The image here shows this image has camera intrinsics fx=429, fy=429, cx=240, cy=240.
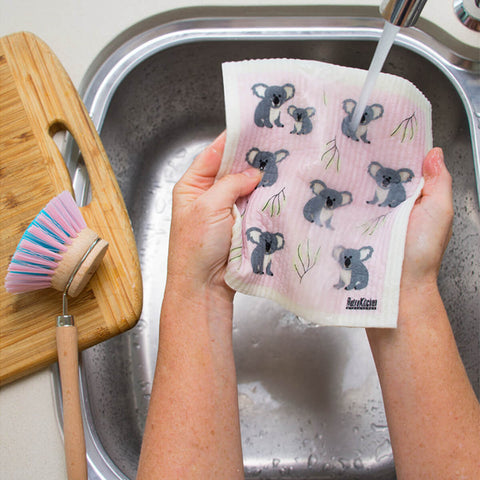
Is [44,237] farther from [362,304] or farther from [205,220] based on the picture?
[362,304]

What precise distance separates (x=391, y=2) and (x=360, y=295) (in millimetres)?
323

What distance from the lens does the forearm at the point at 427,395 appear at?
491 millimetres

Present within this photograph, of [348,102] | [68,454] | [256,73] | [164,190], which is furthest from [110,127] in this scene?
[68,454]

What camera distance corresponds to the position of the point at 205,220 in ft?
1.82

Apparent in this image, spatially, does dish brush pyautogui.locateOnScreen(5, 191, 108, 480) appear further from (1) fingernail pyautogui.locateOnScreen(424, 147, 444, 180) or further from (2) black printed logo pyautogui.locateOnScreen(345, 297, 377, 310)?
(1) fingernail pyautogui.locateOnScreen(424, 147, 444, 180)

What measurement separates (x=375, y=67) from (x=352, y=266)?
24cm

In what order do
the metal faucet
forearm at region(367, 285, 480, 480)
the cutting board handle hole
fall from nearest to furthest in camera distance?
the metal faucet < forearm at region(367, 285, 480, 480) < the cutting board handle hole

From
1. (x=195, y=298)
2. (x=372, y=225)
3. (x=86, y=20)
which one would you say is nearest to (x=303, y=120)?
(x=372, y=225)

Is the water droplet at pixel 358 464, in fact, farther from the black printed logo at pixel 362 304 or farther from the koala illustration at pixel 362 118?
the koala illustration at pixel 362 118

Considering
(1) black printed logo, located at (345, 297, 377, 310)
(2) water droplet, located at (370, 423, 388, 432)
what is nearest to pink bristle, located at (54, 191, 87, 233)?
(1) black printed logo, located at (345, 297, 377, 310)

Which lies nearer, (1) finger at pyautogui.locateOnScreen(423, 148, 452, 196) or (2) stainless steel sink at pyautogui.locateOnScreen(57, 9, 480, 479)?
(1) finger at pyautogui.locateOnScreen(423, 148, 452, 196)

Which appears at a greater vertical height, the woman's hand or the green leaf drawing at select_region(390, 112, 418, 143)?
the green leaf drawing at select_region(390, 112, 418, 143)

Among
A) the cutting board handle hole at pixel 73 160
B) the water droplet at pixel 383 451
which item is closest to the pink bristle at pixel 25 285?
the cutting board handle hole at pixel 73 160

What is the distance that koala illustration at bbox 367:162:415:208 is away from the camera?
1.90ft
